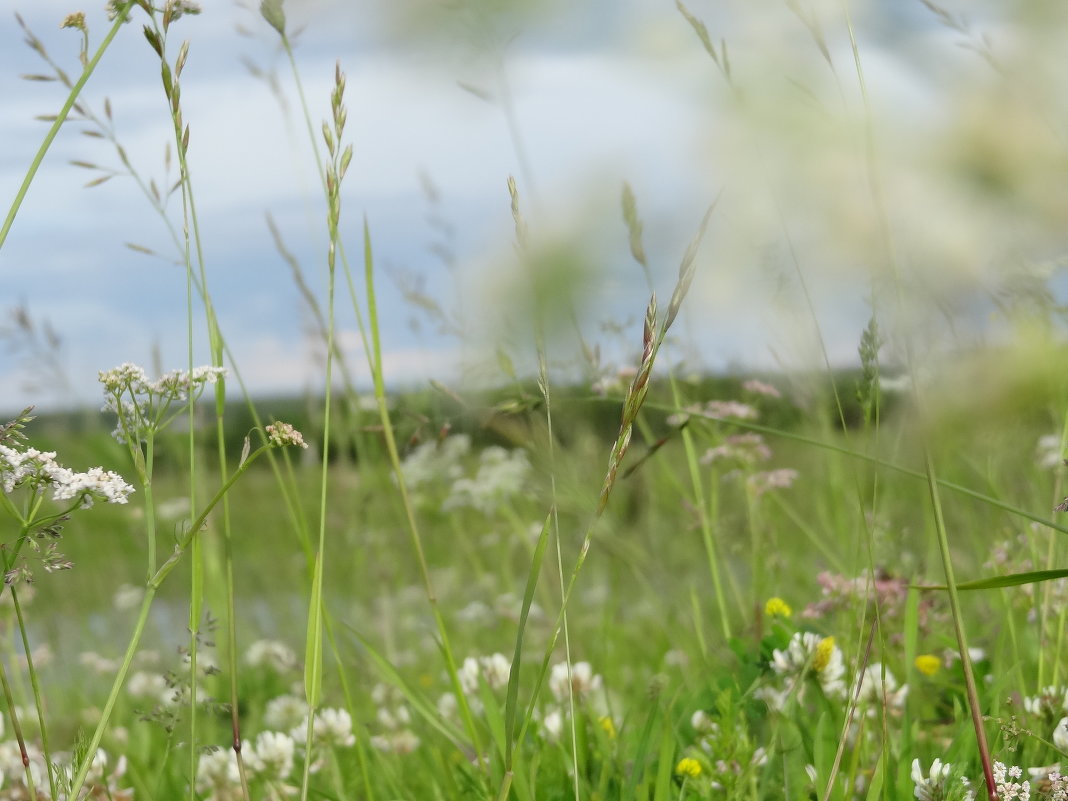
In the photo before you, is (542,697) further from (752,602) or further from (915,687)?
(915,687)

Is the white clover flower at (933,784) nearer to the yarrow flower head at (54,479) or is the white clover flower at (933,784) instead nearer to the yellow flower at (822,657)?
the yellow flower at (822,657)

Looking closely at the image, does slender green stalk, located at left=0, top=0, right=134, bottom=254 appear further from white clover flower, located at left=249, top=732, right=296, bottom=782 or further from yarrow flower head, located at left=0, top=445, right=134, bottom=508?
white clover flower, located at left=249, top=732, right=296, bottom=782

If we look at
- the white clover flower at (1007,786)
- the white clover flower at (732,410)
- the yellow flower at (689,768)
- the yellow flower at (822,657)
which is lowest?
the yellow flower at (689,768)

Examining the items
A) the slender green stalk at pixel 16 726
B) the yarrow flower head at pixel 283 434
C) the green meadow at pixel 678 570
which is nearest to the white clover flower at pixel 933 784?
the green meadow at pixel 678 570

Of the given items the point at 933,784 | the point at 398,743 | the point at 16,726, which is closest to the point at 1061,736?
the point at 933,784

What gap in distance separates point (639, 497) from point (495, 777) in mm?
1687

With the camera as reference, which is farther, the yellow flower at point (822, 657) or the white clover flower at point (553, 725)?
the white clover flower at point (553, 725)

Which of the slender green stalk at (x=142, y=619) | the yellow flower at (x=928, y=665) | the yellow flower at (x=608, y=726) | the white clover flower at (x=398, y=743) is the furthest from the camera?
the white clover flower at (x=398, y=743)

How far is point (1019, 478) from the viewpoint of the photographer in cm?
232

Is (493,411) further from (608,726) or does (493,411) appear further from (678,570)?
(678,570)

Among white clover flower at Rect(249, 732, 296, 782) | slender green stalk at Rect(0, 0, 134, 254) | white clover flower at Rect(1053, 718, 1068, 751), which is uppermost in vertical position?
slender green stalk at Rect(0, 0, 134, 254)

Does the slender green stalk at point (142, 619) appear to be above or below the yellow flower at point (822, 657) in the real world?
above

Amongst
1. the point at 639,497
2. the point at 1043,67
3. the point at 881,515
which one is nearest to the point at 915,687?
the point at 881,515

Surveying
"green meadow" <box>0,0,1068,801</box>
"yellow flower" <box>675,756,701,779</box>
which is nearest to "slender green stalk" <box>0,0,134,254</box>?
"green meadow" <box>0,0,1068,801</box>
